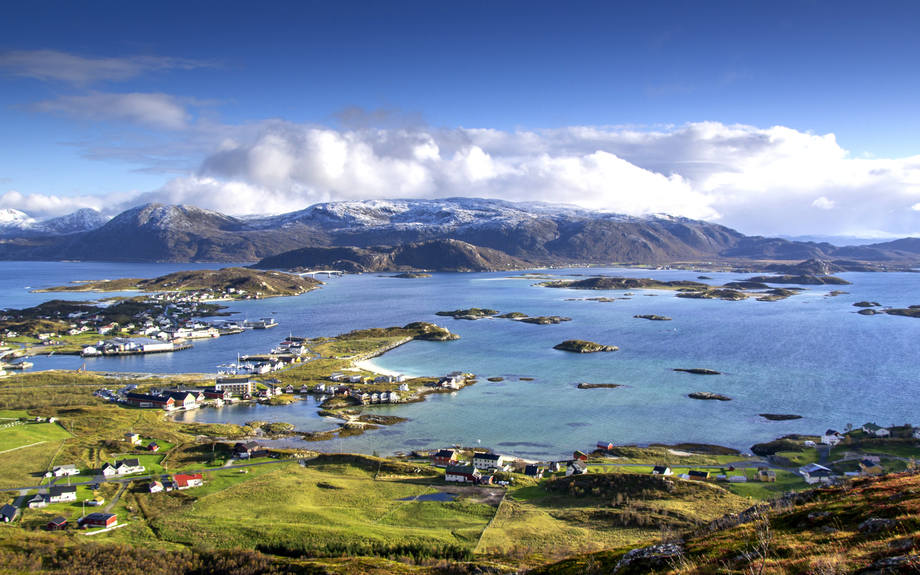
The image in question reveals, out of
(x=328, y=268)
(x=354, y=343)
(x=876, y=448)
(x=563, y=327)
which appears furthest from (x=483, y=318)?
(x=328, y=268)

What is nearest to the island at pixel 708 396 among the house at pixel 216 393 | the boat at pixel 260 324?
the house at pixel 216 393

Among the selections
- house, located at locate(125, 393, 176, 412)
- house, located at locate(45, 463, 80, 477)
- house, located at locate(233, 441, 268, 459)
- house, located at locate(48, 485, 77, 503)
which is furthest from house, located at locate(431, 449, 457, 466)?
house, located at locate(125, 393, 176, 412)

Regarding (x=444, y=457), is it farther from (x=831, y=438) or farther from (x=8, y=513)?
(x=831, y=438)

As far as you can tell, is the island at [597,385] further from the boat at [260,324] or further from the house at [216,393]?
the boat at [260,324]

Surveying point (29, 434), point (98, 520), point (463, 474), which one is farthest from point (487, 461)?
point (29, 434)

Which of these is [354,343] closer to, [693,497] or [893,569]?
[693,497]
